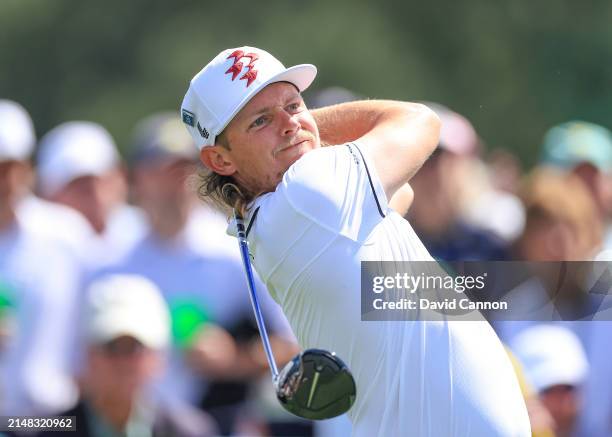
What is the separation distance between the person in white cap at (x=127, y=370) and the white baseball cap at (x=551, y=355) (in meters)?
1.49

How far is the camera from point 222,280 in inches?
313

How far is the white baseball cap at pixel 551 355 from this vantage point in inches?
288

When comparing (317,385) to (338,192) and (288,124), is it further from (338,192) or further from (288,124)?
(288,124)

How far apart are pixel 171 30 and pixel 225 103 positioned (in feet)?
56.4

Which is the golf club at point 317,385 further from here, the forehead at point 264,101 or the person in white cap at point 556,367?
the person in white cap at point 556,367

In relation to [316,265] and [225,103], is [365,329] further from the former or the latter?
[225,103]

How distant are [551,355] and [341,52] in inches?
574

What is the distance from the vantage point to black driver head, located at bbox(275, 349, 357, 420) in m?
4.98

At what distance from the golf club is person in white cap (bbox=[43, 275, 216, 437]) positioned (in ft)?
7.01

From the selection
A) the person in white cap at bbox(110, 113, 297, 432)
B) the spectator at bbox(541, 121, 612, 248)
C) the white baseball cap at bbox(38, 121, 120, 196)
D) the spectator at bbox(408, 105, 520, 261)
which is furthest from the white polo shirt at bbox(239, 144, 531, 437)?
the white baseball cap at bbox(38, 121, 120, 196)

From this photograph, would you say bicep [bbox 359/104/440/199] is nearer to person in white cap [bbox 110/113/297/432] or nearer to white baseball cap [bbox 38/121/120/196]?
person in white cap [bbox 110/113/297/432]

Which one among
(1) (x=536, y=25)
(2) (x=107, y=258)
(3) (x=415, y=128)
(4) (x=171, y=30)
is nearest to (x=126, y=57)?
(4) (x=171, y=30)

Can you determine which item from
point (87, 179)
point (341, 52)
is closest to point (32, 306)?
point (87, 179)

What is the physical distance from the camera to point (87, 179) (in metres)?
9.20
